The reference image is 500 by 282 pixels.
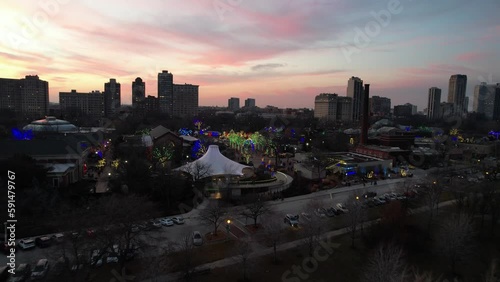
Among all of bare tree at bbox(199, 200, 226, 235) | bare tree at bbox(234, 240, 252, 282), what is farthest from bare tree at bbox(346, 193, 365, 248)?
bare tree at bbox(199, 200, 226, 235)

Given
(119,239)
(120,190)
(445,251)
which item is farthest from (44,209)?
(445,251)

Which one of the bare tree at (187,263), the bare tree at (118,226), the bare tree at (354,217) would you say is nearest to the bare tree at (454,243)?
the bare tree at (354,217)

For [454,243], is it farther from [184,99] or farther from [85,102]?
[184,99]

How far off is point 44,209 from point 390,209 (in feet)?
66.8

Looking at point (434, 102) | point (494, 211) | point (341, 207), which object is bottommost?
point (341, 207)

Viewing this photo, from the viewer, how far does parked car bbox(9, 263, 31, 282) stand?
1201 centimetres

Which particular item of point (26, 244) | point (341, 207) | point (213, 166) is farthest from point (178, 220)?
point (341, 207)

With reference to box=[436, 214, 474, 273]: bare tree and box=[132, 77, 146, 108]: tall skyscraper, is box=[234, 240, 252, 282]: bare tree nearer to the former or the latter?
box=[436, 214, 474, 273]: bare tree

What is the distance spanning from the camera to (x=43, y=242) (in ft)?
49.9

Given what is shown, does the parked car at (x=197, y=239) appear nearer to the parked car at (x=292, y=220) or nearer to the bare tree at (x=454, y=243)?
the parked car at (x=292, y=220)

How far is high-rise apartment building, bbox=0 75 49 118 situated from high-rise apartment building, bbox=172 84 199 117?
48.7 metres

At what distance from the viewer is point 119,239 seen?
12898mm

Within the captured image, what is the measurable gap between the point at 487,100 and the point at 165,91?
11391 cm

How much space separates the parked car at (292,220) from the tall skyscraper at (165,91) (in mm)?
114157
